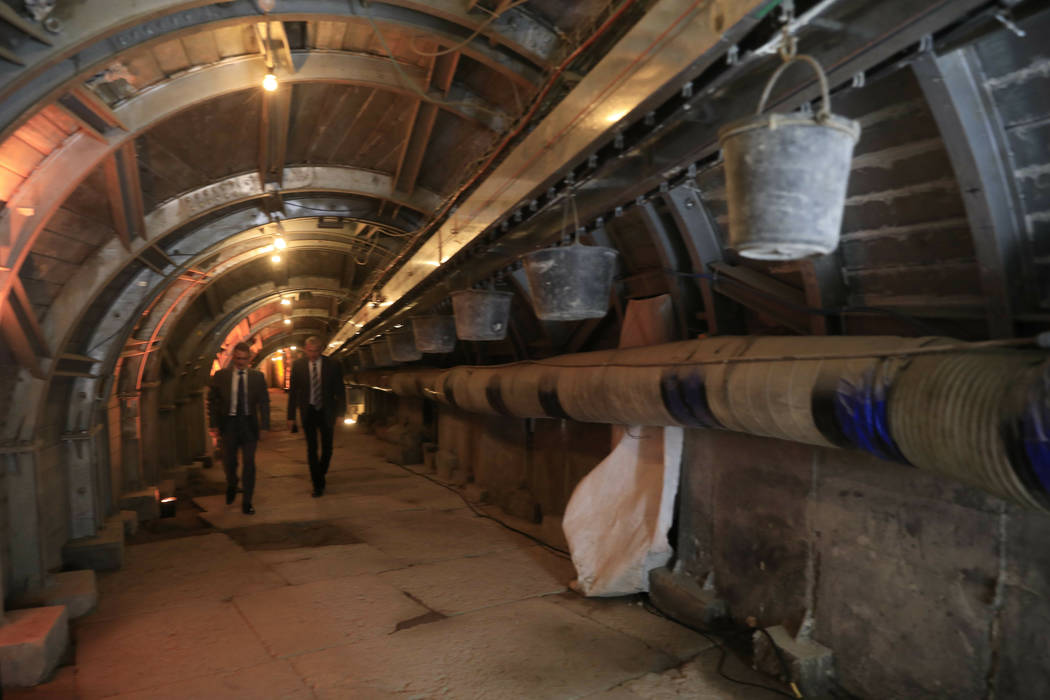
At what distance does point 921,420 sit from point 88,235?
245 inches

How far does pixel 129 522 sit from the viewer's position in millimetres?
7438

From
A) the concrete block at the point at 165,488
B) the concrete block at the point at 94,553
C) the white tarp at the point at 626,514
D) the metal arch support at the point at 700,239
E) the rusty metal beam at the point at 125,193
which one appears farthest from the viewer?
the concrete block at the point at 165,488

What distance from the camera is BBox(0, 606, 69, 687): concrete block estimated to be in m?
3.86

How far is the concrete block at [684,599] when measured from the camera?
14.3 ft

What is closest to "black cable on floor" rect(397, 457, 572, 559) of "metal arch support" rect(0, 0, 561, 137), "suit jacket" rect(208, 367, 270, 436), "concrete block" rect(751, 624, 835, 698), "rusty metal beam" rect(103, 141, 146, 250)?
"concrete block" rect(751, 624, 835, 698)

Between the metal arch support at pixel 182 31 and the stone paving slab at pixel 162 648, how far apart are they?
2936 millimetres

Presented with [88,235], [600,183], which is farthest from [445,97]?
[88,235]

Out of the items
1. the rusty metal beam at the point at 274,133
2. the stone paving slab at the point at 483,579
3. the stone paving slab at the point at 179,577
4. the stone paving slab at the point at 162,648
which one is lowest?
the stone paving slab at the point at 483,579

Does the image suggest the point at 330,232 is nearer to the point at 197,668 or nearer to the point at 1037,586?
the point at 197,668

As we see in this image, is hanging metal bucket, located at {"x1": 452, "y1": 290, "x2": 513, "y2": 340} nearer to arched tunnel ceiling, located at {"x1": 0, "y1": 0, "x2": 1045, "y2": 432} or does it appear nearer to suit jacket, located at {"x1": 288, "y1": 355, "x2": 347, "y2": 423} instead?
arched tunnel ceiling, located at {"x1": 0, "y1": 0, "x2": 1045, "y2": 432}

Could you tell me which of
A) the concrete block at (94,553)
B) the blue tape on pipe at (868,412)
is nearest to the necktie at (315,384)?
the concrete block at (94,553)

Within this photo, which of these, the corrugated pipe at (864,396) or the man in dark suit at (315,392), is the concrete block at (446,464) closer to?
the man in dark suit at (315,392)

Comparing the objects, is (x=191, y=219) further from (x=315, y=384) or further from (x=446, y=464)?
(x=446, y=464)

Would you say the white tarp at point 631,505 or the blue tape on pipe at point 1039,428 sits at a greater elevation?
the blue tape on pipe at point 1039,428
